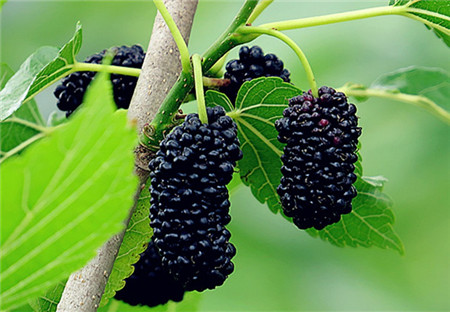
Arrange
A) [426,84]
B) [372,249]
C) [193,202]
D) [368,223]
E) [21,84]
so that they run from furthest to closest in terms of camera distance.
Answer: [372,249] < [426,84] < [368,223] < [21,84] < [193,202]

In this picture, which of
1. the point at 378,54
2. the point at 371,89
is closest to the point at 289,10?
the point at 378,54

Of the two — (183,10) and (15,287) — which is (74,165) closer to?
(15,287)

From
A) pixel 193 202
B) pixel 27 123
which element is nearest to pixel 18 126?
pixel 27 123

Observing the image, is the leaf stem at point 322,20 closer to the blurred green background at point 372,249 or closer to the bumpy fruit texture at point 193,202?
the bumpy fruit texture at point 193,202

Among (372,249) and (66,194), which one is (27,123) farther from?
(372,249)

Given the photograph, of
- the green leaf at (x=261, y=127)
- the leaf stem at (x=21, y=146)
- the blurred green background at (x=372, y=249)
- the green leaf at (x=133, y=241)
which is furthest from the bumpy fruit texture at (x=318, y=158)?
the blurred green background at (x=372, y=249)

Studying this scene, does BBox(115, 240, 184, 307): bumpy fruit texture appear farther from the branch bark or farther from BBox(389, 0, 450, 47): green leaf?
BBox(389, 0, 450, 47): green leaf
